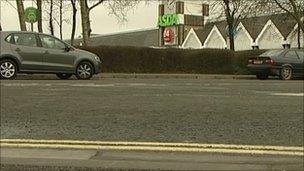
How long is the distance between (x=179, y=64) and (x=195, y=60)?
781 mm

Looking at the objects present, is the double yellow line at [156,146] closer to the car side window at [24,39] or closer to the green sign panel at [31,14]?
the car side window at [24,39]

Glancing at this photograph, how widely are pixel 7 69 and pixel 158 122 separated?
9.08 m

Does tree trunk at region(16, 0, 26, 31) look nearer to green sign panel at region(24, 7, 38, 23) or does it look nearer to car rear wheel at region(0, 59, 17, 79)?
green sign panel at region(24, 7, 38, 23)

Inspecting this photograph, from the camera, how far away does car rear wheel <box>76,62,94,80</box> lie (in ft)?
56.3

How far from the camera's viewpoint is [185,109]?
933 cm

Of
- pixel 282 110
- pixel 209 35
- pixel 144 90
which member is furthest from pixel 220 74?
pixel 209 35

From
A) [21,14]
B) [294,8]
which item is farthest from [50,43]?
[294,8]

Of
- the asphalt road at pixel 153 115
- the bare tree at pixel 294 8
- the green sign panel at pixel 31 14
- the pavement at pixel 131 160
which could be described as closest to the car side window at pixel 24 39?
the asphalt road at pixel 153 115

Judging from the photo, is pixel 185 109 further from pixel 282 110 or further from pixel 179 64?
pixel 179 64

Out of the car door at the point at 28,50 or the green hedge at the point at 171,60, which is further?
the green hedge at the point at 171,60

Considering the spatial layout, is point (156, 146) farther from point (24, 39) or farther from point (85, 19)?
point (85, 19)

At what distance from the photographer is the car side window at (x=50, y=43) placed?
1666cm

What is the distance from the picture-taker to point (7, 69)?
630 inches

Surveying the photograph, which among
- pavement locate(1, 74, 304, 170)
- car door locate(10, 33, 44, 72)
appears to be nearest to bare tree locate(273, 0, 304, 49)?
car door locate(10, 33, 44, 72)
